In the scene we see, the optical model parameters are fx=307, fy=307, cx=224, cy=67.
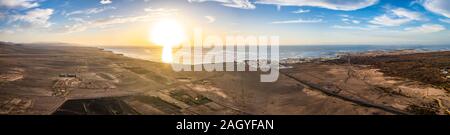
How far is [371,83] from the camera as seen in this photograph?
2667cm

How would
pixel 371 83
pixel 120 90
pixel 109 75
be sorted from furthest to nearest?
1. pixel 109 75
2. pixel 371 83
3. pixel 120 90

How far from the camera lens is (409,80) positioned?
26797 millimetres

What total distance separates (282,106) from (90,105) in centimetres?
1113

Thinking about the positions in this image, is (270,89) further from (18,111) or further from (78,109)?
(18,111)

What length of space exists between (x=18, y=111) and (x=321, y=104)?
662 inches

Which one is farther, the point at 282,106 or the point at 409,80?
the point at 409,80

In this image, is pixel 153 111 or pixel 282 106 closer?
pixel 153 111

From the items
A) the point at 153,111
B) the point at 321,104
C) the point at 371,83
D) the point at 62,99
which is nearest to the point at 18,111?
the point at 62,99
